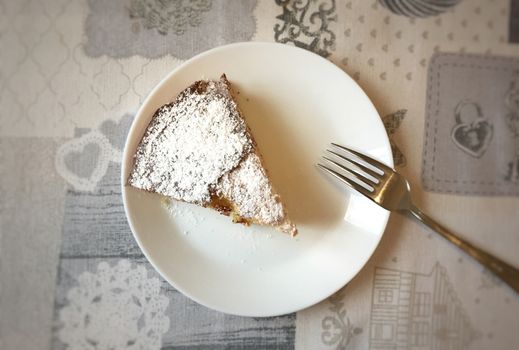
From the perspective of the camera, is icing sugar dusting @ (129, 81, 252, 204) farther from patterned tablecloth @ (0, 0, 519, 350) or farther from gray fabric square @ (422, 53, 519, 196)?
gray fabric square @ (422, 53, 519, 196)

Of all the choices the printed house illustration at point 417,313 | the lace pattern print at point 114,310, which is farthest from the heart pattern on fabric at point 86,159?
the printed house illustration at point 417,313

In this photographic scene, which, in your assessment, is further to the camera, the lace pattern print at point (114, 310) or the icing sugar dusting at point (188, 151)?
the lace pattern print at point (114, 310)

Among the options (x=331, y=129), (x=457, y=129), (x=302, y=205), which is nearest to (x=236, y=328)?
(x=302, y=205)

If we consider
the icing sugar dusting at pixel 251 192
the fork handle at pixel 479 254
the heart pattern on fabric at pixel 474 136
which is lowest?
the fork handle at pixel 479 254

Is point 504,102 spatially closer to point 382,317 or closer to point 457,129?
point 457,129

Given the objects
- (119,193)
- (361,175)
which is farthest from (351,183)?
(119,193)

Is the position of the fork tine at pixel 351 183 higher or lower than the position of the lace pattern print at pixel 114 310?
higher

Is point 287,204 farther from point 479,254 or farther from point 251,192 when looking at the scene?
point 479,254

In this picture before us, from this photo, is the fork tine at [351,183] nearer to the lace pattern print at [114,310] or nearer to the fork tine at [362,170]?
the fork tine at [362,170]
